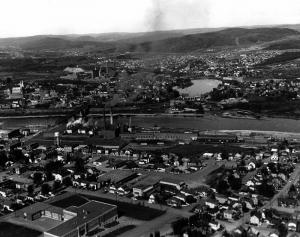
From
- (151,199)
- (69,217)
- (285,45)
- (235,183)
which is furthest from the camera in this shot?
(285,45)

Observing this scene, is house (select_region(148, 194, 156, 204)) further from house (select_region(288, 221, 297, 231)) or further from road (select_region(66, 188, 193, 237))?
house (select_region(288, 221, 297, 231))

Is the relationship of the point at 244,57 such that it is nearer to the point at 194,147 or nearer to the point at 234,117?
the point at 234,117

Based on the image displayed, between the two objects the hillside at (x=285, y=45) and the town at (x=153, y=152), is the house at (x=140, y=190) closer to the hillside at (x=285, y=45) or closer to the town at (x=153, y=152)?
the town at (x=153, y=152)

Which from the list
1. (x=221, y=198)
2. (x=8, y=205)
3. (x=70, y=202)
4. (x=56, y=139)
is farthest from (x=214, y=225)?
(x=56, y=139)

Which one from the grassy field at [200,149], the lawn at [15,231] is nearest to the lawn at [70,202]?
the lawn at [15,231]

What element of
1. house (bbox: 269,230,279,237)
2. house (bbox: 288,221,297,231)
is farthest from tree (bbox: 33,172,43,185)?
house (bbox: 288,221,297,231)

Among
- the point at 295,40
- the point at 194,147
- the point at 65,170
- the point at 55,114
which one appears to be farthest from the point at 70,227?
the point at 295,40

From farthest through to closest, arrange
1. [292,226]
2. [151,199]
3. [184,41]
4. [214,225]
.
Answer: [184,41], [151,199], [214,225], [292,226]

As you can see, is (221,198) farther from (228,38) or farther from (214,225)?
(228,38)
